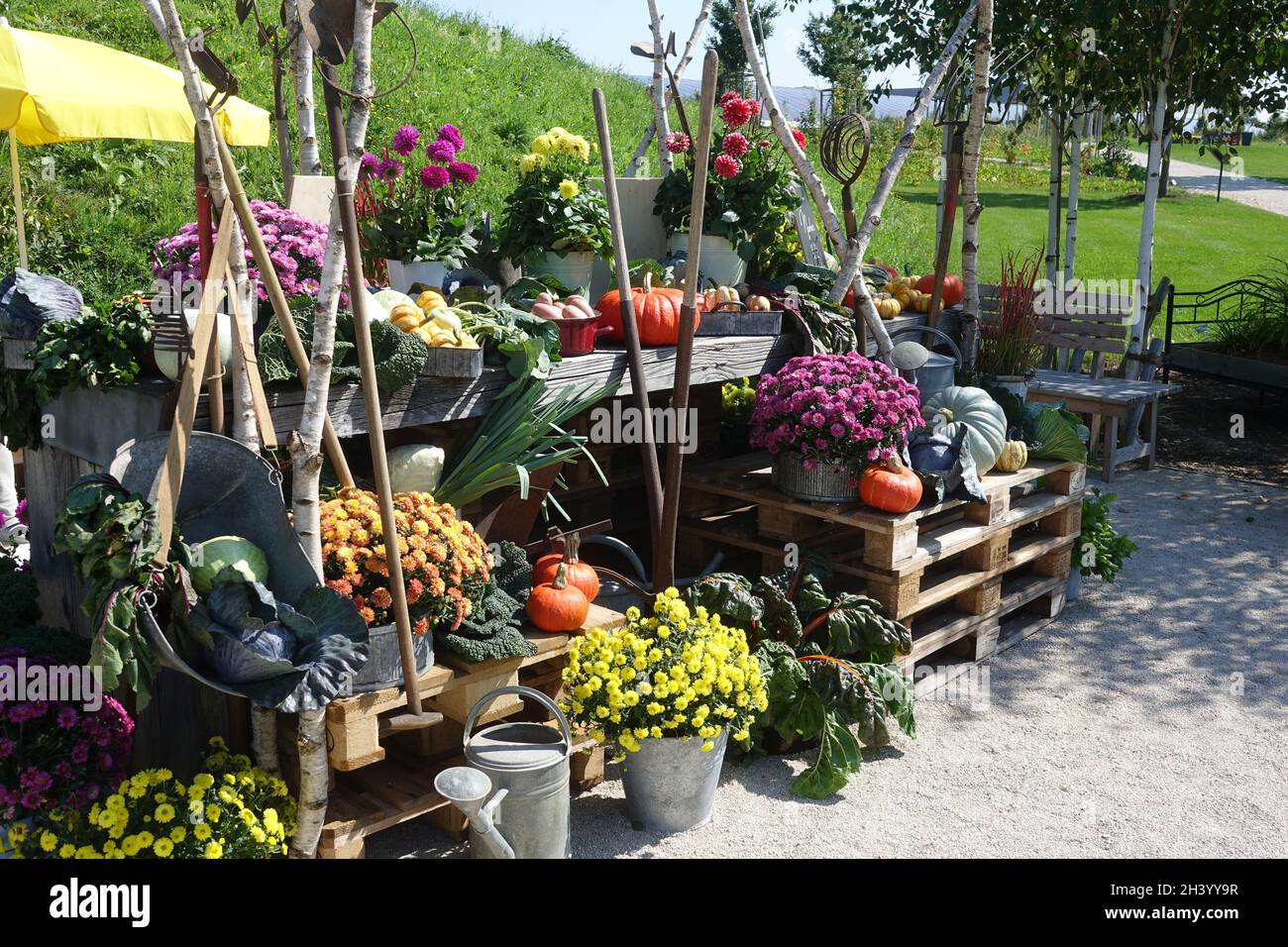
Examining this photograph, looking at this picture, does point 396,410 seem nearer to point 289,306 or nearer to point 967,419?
point 289,306

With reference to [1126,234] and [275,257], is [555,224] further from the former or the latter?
[1126,234]

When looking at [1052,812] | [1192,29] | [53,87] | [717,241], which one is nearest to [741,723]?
[1052,812]

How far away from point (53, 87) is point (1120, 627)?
6028mm

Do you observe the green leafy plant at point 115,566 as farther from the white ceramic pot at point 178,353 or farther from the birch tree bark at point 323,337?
the white ceramic pot at point 178,353

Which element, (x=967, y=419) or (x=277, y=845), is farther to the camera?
(x=967, y=419)

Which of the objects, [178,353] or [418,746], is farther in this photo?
[418,746]

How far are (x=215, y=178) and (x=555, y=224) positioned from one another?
1.80 metres

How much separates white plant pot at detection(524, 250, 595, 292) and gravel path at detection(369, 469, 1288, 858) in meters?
1.88

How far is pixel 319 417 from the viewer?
287 cm

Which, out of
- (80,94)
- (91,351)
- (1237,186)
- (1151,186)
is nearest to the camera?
(91,351)

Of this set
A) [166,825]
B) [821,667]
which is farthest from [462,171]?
[166,825]

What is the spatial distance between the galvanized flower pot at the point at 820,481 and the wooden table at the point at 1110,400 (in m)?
3.50

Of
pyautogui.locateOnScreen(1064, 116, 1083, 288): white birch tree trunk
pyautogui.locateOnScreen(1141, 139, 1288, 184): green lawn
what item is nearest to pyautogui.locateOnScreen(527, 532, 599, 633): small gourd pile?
pyautogui.locateOnScreen(1064, 116, 1083, 288): white birch tree trunk
